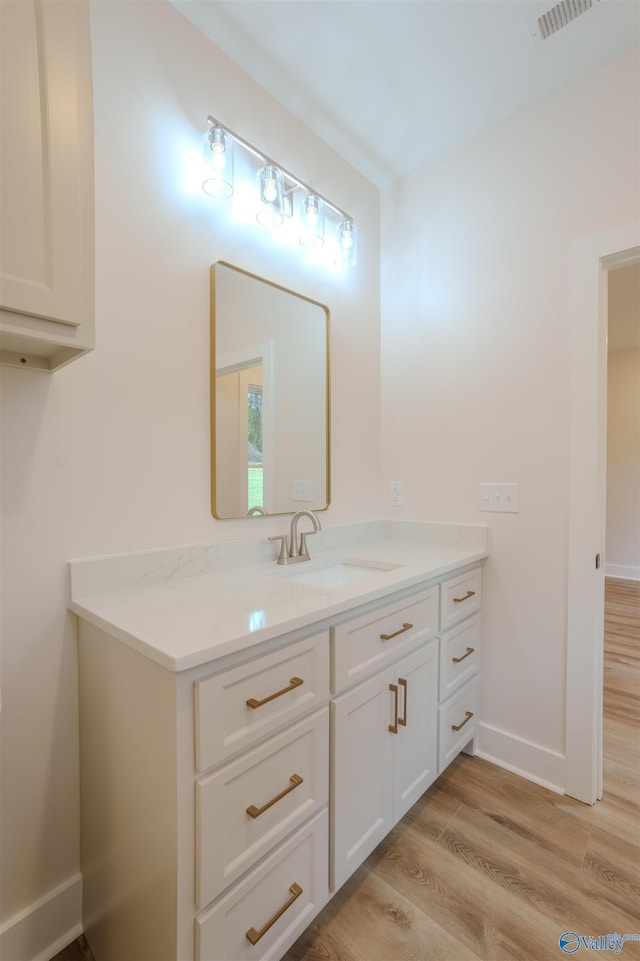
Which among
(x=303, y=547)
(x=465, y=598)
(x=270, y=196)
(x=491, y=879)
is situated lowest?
(x=491, y=879)

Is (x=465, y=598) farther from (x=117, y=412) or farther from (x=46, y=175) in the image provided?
(x=46, y=175)

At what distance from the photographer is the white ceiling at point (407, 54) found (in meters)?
1.40

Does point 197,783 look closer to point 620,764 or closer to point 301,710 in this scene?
point 301,710

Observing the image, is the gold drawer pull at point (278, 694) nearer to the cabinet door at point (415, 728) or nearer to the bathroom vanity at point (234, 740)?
the bathroom vanity at point (234, 740)

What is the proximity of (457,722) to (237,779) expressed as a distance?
114 cm

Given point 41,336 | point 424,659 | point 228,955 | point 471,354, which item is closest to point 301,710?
point 228,955

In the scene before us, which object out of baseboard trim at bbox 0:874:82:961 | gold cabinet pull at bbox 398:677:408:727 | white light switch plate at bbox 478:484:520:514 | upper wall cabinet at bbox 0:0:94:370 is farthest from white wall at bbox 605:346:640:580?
baseboard trim at bbox 0:874:82:961

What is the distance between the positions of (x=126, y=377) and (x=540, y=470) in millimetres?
1556

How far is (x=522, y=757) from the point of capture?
5.77ft

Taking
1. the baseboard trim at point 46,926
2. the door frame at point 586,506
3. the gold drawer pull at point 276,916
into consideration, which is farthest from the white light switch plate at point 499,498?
the baseboard trim at point 46,926

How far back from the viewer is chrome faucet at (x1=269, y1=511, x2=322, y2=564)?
62.6 inches

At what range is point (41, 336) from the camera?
84 centimetres

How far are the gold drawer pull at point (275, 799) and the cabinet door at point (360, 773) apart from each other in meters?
0.14

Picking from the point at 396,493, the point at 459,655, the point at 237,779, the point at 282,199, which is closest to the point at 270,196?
the point at 282,199
